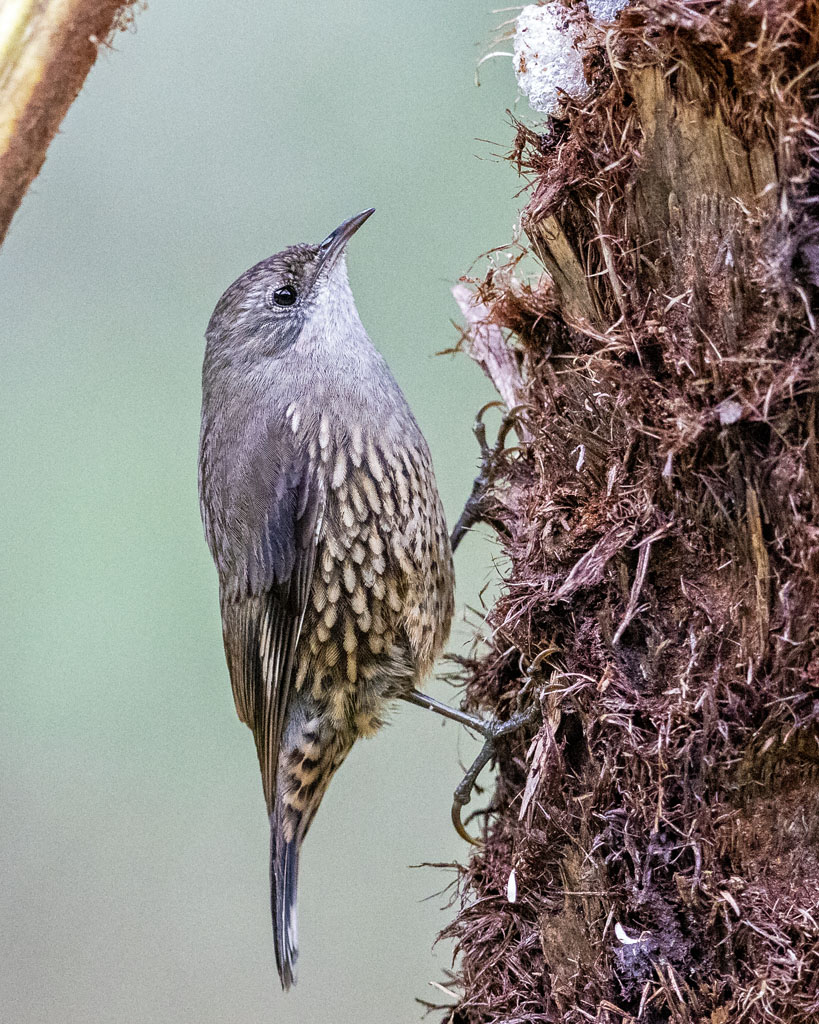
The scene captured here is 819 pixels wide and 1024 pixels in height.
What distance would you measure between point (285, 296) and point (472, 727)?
4.73 feet

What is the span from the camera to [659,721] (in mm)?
1821

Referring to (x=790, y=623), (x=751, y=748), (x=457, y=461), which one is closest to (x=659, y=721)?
(x=751, y=748)

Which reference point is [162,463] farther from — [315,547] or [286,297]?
[315,547]

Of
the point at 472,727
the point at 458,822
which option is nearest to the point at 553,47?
the point at 472,727

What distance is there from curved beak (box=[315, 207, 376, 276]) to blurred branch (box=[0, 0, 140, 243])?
1.29 metres

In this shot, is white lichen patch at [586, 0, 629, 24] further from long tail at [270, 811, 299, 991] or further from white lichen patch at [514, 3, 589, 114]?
long tail at [270, 811, 299, 991]

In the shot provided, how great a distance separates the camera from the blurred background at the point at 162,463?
12.3 feet

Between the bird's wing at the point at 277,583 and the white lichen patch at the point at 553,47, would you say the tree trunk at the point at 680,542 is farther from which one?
the bird's wing at the point at 277,583

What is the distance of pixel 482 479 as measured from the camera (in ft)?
9.93

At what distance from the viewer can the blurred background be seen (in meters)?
3.74

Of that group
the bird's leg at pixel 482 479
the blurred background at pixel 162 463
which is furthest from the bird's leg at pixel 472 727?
the blurred background at pixel 162 463

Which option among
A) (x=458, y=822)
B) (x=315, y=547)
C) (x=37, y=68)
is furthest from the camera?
(x=315, y=547)

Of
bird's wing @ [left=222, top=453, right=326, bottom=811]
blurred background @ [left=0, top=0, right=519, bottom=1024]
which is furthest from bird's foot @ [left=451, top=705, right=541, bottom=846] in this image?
blurred background @ [left=0, top=0, right=519, bottom=1024]

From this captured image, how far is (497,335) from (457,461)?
4.79ft
